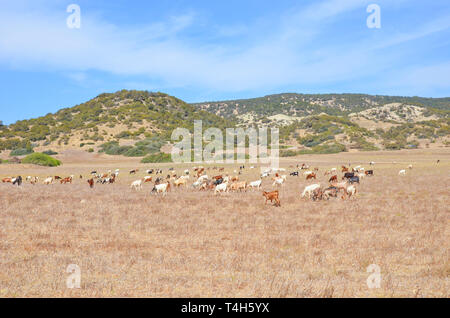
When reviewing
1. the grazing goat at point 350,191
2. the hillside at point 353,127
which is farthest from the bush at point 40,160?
the grazing goat at point 350,191

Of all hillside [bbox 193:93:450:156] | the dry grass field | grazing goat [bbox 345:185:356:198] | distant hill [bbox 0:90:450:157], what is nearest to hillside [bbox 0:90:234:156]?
distant hill [bbox 0:90:450:157]

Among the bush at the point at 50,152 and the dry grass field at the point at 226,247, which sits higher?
the bush at the point at 50,152

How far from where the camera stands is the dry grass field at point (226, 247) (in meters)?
6.51

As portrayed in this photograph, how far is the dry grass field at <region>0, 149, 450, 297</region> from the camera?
21.4 feet

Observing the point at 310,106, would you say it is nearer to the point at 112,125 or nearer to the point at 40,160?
the point at 112,125

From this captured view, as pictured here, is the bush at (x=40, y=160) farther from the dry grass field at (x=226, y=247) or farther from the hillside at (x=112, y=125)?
the dry grass field at (x=226, y=247)

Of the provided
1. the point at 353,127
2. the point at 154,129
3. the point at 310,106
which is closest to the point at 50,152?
the point at 154,129

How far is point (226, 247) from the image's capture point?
9789mm

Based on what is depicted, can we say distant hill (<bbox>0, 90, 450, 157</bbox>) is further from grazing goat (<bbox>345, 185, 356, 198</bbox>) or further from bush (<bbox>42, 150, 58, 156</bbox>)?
grazing goat (<bbox>345, 185, 356, 198</bbox>)

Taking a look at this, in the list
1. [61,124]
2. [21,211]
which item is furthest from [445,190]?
[61,124]

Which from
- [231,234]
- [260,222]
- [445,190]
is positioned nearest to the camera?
[231,234]
